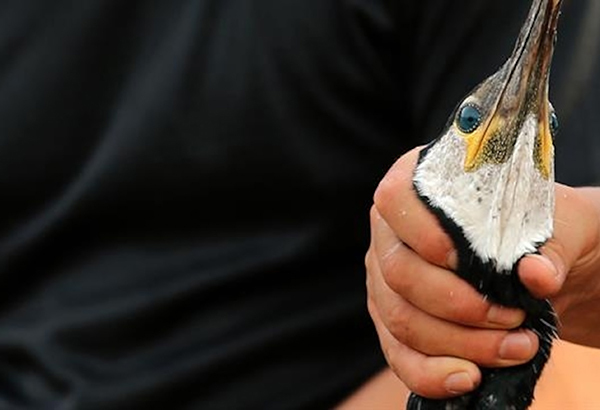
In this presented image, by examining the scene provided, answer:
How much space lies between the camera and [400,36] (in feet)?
5.52

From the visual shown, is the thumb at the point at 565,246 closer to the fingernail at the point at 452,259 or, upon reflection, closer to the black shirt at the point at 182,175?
the fingernail at the point at 452,259

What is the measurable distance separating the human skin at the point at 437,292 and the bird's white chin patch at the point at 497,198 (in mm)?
16

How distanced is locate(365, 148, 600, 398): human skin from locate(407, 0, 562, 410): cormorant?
0.01m

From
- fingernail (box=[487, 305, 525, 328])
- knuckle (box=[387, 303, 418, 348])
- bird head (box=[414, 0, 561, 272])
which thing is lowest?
knuckle (box=[387, 303, 418, 348])

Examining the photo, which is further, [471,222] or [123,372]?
[123,372]

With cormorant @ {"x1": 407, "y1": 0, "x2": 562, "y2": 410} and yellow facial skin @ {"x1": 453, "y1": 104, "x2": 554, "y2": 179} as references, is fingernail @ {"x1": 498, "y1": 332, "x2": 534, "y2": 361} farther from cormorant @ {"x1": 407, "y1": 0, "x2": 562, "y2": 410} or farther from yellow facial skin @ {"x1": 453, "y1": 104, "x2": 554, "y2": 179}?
yellow facial skin @ {"x1": 453, "y1": 104, "x2": 554, "y2": 179}

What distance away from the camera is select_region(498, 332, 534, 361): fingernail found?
1.35 m

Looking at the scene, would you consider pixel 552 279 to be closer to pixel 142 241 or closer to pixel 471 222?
pixel 471 222

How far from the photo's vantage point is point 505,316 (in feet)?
4.39

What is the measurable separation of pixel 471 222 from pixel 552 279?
0.26 feet

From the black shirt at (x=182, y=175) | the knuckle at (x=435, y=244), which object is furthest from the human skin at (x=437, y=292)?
the black shirt at (x=182, y=175)

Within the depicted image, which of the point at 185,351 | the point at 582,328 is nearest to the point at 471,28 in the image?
the point at 582,328

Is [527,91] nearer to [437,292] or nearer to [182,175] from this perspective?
[437,292]

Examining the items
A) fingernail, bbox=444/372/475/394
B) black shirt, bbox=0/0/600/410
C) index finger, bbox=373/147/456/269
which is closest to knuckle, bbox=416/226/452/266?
index finger, bbox=373/147/456/269
